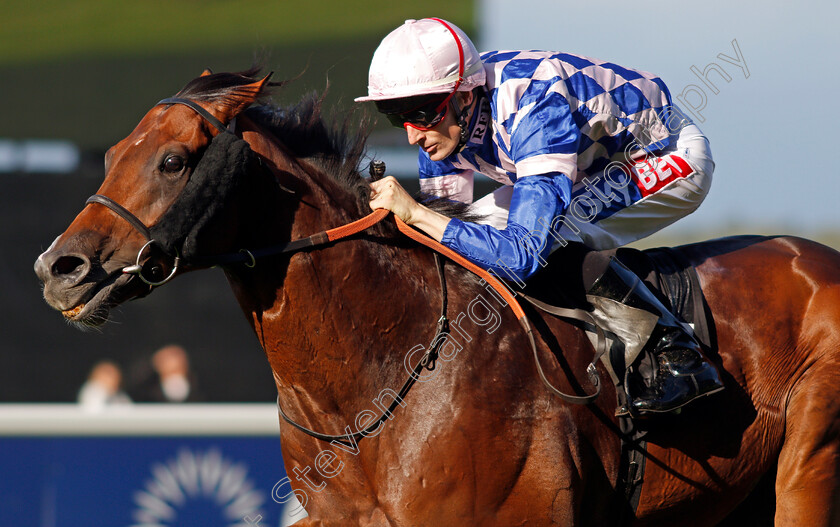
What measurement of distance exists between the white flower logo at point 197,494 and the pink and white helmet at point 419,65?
10.3 feet

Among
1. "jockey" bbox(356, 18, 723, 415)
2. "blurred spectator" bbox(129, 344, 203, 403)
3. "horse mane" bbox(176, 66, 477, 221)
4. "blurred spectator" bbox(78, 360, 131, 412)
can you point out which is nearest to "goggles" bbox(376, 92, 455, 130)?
"jockey" bbox(356, 18, 723, 415)

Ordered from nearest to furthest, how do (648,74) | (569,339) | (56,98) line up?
(569,339), (648,74), (56,98)

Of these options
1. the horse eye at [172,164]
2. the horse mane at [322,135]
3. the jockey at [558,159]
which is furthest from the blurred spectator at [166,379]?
the horse eye at [172,164]

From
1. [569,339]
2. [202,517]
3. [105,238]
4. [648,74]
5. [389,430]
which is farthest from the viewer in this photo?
[202,517]

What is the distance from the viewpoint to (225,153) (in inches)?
86.4

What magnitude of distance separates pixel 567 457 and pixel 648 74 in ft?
4.45

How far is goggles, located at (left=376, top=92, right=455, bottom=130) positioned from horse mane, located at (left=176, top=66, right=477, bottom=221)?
0.13m

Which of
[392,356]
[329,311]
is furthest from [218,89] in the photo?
[392,356]

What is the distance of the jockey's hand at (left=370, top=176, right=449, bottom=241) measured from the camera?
2418mm

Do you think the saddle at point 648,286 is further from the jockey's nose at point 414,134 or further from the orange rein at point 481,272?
the jockey's nose at point 414,134

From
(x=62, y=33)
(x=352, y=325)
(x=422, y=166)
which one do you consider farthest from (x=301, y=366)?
(x=62, y=33)

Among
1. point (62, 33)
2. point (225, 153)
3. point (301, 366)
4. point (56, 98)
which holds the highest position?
point (225, 153)

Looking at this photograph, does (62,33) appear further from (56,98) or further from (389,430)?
(389,430)

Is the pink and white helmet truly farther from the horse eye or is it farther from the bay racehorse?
the horse eye
